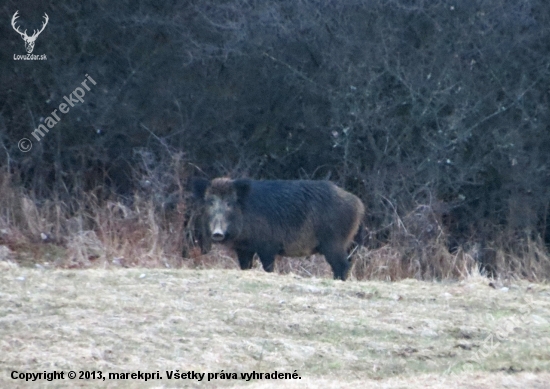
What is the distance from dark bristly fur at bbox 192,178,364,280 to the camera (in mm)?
10539

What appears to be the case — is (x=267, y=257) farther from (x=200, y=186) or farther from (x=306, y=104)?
(x=306, y=104)

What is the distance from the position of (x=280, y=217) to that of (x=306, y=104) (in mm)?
3930

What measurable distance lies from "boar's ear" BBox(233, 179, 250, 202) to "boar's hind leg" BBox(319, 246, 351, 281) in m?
1.14

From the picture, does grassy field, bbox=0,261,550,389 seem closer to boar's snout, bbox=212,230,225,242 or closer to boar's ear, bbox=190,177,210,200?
boar's snout, bbox=212,230,225,242

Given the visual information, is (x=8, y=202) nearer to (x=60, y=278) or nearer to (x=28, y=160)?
(x=28, y=160)

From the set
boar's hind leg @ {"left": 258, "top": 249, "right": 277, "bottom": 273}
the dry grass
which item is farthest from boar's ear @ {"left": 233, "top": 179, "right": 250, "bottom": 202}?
the dry grass

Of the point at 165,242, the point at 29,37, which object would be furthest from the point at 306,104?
the point at 29,37

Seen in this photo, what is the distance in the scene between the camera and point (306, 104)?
1424 centimetres

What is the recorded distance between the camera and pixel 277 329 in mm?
6590

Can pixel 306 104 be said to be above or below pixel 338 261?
above

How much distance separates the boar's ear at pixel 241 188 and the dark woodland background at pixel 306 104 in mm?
3016

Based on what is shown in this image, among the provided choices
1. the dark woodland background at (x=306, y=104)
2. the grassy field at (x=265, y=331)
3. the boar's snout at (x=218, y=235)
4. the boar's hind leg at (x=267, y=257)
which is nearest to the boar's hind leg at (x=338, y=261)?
the boar's hind leg at (x=267, y=257)

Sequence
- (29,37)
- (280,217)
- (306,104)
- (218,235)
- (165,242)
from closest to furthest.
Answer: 1. (218,235)
2. (280,217)
3. (165,242)
4. (306,104)
5. (29,37)

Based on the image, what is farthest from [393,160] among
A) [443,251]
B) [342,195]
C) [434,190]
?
[342,195]
